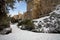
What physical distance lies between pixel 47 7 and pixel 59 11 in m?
1.02

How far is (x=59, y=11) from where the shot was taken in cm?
687

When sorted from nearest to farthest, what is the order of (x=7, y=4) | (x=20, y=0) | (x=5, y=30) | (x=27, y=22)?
(x=20, y=0)
(x=7, y=4)
(x=5, y=30)
(x=27, y=22)

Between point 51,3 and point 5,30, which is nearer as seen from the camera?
point 5,30

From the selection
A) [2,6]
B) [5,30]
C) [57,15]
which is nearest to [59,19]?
[57,15]

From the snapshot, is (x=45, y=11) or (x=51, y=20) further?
(x=45, y=11)

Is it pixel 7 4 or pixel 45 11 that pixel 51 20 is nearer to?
pixel 45 11

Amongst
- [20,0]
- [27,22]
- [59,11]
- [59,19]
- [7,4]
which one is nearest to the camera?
[20,0]

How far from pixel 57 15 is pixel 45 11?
1.37 meters

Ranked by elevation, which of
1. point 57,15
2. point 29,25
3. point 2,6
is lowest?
point 29,25

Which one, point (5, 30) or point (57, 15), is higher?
point (57, 15)

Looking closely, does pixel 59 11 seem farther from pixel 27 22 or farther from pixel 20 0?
pixel 20 0

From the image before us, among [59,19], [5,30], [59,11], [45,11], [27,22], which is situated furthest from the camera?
[45,11]

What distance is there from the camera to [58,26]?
19.9 ft

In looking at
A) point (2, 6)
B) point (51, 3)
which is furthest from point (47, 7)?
point (2, 6)
